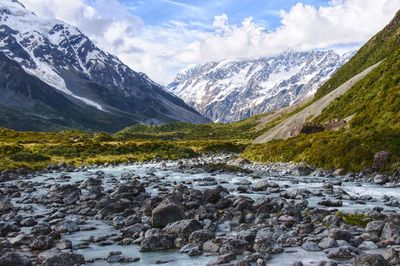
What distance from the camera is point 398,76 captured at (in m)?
82.1

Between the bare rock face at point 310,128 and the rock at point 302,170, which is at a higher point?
the bare rock face at point 310,128

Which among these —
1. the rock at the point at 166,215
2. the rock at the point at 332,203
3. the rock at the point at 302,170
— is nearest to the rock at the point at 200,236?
the rock at the point at 166,215

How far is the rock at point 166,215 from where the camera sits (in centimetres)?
2645

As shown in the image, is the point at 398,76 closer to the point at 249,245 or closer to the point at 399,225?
the point at 399,225

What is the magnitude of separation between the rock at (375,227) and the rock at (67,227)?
16.1 m

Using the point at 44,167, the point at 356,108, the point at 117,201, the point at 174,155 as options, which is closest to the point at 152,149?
the point at 174,155

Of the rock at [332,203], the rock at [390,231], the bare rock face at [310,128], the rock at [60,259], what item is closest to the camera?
the rock at [60,259]

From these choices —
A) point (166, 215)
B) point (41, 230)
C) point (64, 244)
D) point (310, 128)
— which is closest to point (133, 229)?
point (166, 215)

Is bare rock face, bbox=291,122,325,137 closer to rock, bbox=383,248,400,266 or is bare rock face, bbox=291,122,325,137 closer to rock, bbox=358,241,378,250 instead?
rock, bbox=358,241,378,250

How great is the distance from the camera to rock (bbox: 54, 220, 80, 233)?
2695 cm

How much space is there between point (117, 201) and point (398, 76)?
64.6m

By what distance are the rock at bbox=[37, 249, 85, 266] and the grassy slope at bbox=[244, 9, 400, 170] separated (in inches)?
1396

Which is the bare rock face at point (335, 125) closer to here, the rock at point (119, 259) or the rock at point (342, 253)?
the rock at point (342, 253)

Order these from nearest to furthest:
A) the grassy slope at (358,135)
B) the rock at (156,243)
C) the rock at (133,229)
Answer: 1. the rock at (156,243)
2. the rock at (133,229)
3. the grassy slope at (358,135)
